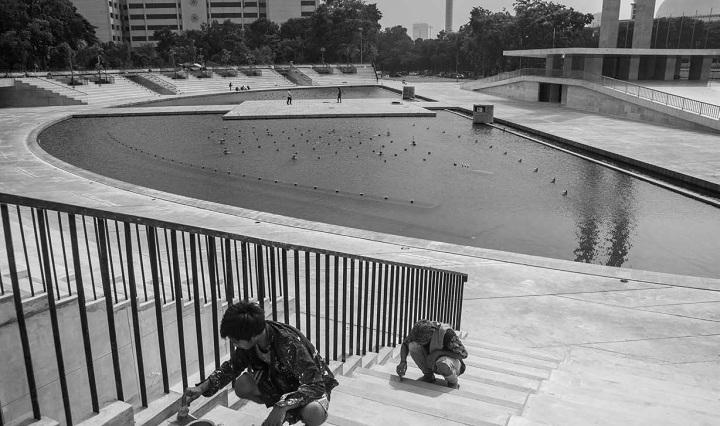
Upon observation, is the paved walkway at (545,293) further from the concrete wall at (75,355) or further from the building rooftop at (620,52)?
the building rooftop at (620,52)

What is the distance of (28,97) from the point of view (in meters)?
40.9

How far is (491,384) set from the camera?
15.8ft

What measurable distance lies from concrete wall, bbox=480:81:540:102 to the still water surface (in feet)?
61.5

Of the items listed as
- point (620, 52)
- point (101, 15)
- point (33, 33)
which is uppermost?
point (101, 15)

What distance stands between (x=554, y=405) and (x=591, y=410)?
274mm

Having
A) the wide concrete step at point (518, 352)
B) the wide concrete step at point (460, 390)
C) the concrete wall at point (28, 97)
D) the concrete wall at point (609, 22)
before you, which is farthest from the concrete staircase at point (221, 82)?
the wide concrete step at point (460, 390)

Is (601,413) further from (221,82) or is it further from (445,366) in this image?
(221,82)

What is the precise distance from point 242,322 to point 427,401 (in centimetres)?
182

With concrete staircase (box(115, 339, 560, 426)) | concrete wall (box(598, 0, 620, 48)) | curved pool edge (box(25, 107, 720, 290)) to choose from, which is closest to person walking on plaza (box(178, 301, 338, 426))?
concrete staircase (box(115, 339, 560, 426))

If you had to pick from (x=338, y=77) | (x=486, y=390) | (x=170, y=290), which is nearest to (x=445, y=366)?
(x=486, y=390)

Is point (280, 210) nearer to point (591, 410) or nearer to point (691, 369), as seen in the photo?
point (691, 369)

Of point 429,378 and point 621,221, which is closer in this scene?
point 429,378

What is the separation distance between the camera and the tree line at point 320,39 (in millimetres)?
55719

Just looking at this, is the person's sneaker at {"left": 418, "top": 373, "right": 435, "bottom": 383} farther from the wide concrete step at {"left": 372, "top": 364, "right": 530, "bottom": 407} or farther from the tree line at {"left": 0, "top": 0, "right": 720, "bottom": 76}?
the tree line at {"left": 0, "top": 0, "right": 720, "bottom": 76}
